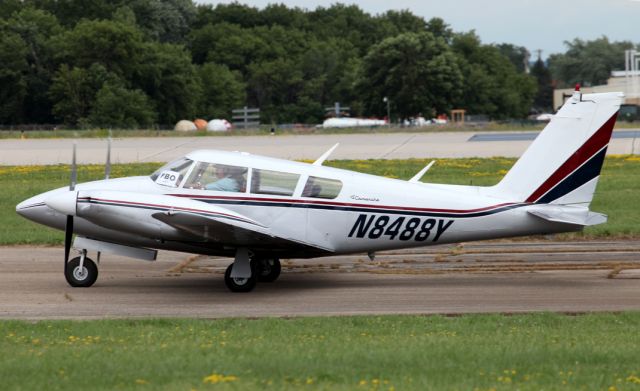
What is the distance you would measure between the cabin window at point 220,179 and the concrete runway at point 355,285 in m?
1.62

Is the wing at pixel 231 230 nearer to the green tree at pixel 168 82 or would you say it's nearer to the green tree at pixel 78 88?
the green tree at pixel 78 88

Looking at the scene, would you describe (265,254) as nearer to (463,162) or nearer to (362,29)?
(463,162)

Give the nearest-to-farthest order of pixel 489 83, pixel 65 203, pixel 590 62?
pixel 65 203 < pixel 489 83 < pixel 590 62

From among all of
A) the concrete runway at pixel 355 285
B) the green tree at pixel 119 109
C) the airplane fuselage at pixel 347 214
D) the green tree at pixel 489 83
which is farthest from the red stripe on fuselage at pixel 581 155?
the green tree at pixel 489 83

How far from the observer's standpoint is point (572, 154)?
16.7m

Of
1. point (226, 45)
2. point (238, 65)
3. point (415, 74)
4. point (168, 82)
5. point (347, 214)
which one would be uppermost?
point (226, 45)

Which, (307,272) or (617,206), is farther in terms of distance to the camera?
(617,206)

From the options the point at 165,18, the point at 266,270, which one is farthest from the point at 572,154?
the point at 165,18

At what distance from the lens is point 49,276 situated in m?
18.2

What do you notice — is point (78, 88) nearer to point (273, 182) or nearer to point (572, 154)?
point (273, 182)

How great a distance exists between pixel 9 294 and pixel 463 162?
2711 cm

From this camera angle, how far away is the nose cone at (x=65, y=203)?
→ 52.5ft

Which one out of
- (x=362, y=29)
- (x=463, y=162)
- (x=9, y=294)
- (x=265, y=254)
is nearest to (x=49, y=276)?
(x=9, y=294)

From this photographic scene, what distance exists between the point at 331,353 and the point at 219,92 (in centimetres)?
10670
